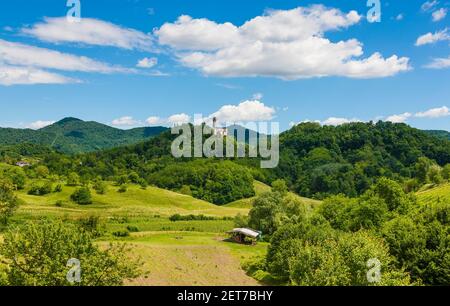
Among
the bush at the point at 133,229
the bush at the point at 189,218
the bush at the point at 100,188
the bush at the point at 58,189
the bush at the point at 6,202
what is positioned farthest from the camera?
the bush at the point at 100,188

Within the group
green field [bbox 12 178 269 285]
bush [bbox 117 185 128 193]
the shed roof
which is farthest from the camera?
bush [bbox 117 185 128 193]

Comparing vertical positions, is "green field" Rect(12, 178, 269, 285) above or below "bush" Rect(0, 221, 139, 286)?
below

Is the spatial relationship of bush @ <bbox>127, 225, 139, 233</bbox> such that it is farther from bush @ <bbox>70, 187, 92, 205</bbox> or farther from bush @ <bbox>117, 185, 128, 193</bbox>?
bush @ <bbox>117, 185, 128, 193</bbox>

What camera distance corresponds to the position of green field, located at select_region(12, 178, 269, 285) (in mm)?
52812

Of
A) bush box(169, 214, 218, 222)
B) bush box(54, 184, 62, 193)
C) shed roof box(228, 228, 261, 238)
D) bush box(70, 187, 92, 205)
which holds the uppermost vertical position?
bush box(54, 184, 62, 193)

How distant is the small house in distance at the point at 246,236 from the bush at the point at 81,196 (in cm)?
7008

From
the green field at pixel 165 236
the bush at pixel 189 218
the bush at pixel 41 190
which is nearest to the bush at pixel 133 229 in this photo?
the green field at pixel 165 236

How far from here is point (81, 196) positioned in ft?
447

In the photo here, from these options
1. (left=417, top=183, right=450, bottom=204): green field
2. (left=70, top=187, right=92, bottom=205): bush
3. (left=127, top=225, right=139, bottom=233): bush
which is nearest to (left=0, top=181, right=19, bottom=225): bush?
(left=127, top=225, right=139, bottom=233): bush

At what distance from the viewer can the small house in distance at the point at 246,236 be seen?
77.9 metres

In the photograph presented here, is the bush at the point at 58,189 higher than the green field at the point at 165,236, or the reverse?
the bush at the point at 58,189

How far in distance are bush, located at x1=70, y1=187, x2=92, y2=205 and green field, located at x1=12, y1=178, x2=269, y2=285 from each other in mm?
2123

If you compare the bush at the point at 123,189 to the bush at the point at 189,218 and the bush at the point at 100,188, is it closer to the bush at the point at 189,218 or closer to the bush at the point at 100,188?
the bush at the point at 100,188
